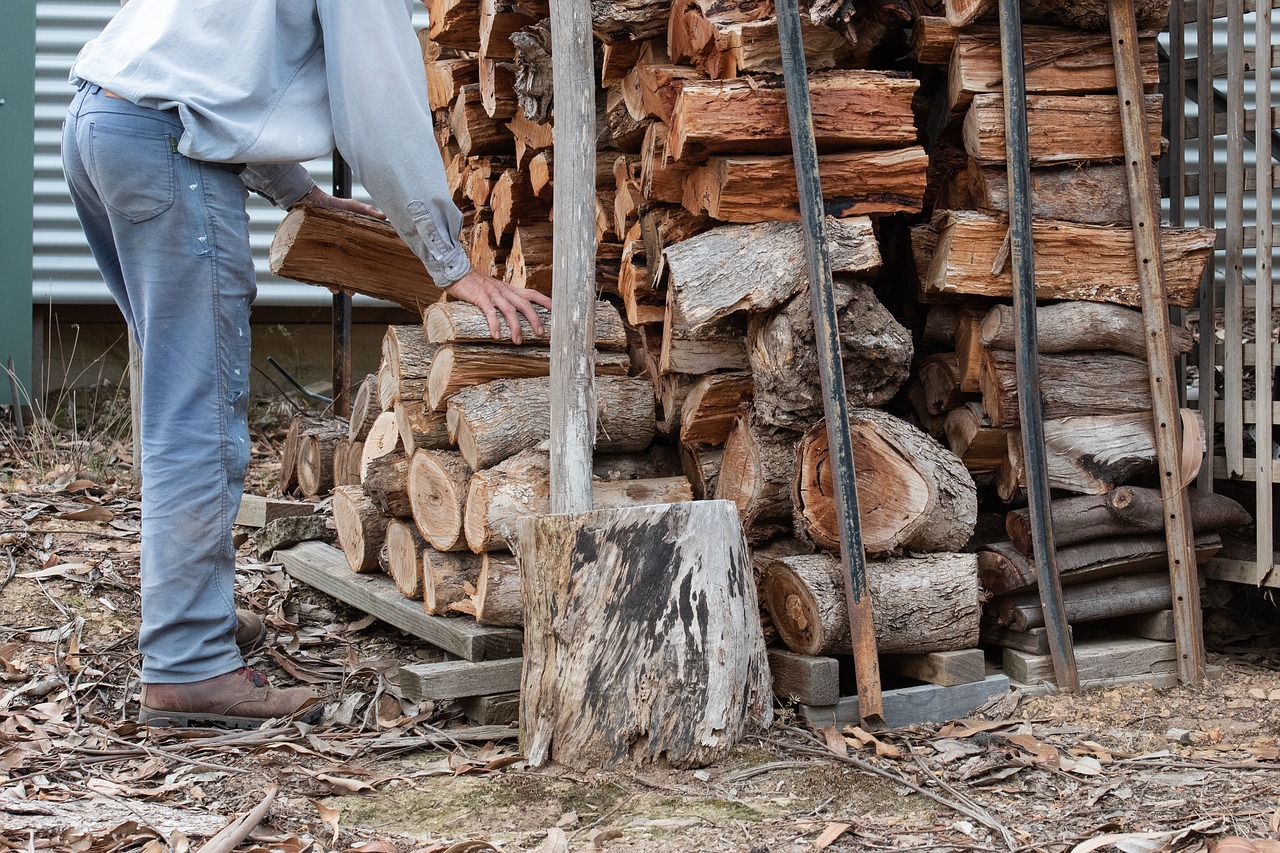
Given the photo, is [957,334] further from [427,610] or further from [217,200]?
[217,200]

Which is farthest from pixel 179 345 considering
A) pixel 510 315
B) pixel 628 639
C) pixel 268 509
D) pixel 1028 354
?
pixel 1028 354

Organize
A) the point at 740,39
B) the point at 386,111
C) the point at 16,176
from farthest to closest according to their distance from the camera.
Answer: the point at 16,176
the point at 740,39
the point at 386,111

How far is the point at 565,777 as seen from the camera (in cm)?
245

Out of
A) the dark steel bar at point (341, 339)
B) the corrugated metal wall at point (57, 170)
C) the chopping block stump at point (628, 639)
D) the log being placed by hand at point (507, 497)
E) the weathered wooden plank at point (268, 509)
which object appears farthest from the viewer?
the corrugated metal wall at point (57, 170)

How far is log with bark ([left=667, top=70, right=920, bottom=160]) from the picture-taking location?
2.80 m

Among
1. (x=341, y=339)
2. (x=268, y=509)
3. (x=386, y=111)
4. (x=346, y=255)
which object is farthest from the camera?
(x=341, y=339)

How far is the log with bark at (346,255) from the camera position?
11.1 feet

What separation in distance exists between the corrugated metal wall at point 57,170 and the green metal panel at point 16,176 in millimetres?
159

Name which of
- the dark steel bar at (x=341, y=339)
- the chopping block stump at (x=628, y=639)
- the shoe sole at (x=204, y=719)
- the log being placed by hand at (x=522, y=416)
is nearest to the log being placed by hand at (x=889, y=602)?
the chopping block stump at (x=628, y=639)

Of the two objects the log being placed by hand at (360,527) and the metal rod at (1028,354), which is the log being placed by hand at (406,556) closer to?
the log being placed by hand at (360,527)

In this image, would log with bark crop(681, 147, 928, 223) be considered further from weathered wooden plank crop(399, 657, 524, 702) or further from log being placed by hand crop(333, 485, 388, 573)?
log being placed by hand crop(333, 485, 388, 573)

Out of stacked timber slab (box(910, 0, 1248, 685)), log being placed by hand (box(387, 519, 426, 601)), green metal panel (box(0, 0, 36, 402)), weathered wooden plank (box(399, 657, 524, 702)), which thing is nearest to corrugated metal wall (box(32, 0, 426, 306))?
green metal panel (box(0, 0, 36, 402))

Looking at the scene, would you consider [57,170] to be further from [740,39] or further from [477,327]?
[740,39]

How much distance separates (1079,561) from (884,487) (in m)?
0.71
